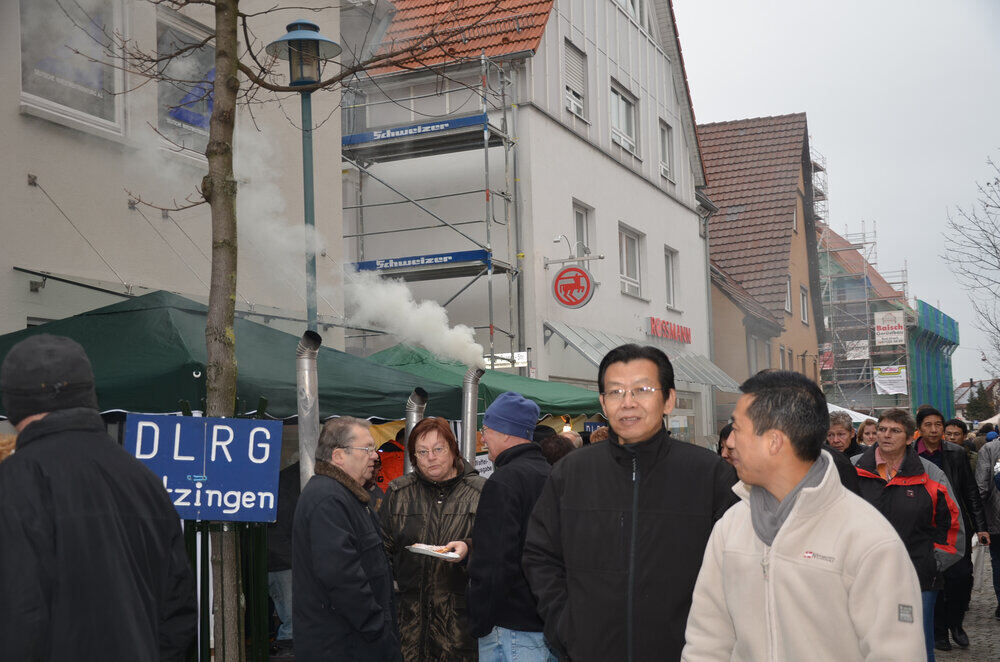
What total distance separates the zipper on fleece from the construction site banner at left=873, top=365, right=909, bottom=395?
51049mm

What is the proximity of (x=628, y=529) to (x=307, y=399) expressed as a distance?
10.3 ft

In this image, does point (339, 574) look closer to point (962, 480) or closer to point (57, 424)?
point (57, 424)

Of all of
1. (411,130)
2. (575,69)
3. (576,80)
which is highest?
(575,69)

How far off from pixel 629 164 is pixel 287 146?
11.3 m

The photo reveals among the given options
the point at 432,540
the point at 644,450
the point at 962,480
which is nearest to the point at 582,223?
the point at 962,480

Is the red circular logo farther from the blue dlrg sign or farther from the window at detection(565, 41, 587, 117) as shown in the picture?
the blue dlrg sign

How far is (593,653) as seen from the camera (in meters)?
3.53

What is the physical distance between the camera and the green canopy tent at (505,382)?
1197 centimetres

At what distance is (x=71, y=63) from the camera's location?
938 centimetres

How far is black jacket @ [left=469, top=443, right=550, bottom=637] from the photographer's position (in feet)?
14.6

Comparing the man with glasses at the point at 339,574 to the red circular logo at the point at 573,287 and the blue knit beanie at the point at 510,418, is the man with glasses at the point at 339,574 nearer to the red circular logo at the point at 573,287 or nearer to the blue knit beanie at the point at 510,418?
the blue knit beanie at the point at 510,418

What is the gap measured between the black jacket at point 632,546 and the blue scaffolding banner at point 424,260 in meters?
12.6

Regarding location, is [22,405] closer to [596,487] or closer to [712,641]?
[596,487]

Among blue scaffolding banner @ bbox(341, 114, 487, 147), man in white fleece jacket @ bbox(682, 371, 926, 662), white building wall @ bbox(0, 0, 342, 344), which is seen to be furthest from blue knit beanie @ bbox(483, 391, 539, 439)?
blue scaffolding banner @ bbox(341, 114, 487, 147)
